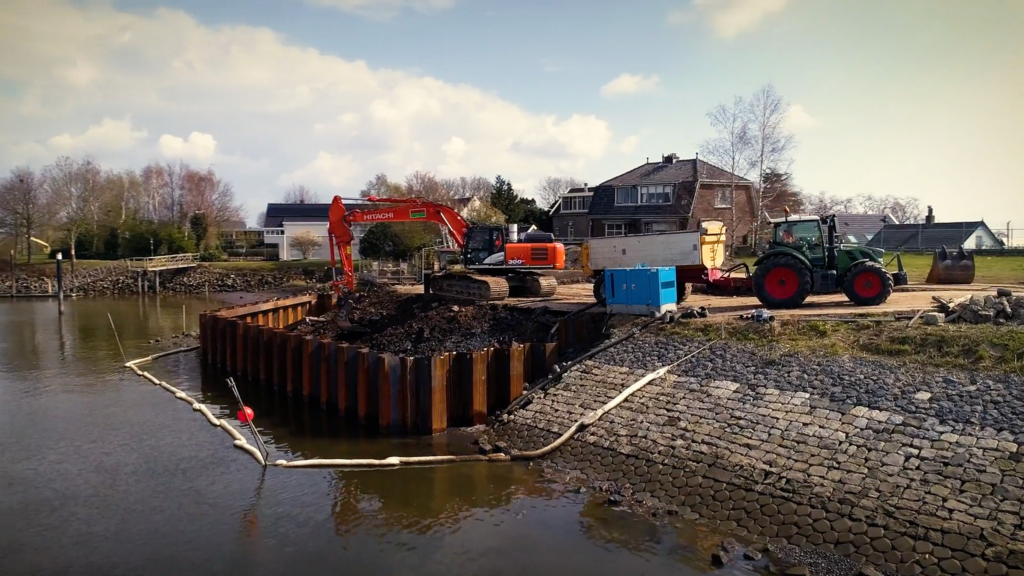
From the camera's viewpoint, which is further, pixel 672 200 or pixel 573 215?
pixel 573 215

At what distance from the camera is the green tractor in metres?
17.3

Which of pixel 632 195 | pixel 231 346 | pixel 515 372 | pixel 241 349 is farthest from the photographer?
pixel 632 195

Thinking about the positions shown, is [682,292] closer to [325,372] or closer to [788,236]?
[788,236]

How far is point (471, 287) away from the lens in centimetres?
2345

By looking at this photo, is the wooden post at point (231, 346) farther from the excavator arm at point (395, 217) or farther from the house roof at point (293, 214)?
the house roof at point (293, 214)

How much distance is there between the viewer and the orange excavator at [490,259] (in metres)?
23.5

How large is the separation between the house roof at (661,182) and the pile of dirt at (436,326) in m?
24.5

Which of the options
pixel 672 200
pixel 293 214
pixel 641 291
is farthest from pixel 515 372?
pixel 293 214

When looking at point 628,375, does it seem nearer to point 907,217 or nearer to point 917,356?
point 917,356

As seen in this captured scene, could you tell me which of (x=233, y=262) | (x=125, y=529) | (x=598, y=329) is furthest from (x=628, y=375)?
(x=233, y=262)

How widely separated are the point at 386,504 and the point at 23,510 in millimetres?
5732

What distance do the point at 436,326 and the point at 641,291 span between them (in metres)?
6.60

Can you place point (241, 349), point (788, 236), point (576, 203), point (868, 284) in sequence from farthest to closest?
point (576, 203) → point (241, 349) → point (788, 236) → point (868, 284)

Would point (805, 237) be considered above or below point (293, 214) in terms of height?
below
